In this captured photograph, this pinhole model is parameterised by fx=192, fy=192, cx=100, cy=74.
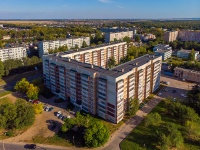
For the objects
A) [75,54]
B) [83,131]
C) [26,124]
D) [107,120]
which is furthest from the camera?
[75,54]

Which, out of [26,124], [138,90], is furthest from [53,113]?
[138,90]

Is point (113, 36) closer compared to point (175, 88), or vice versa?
point (175, 88)

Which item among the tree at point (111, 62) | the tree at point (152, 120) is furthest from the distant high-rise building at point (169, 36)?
the tree at point (152, 120)

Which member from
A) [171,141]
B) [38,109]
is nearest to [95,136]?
[171,141]

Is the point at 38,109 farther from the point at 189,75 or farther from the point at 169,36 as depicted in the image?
the point at 169,36

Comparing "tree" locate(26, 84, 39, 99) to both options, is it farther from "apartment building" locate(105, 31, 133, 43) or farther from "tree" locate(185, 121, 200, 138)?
"apartment building" locate(105, 31, 133, 43)

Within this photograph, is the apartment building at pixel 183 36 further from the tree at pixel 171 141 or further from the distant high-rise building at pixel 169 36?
the tree at pixel 171 141

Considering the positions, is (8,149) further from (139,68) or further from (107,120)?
(139,68)
